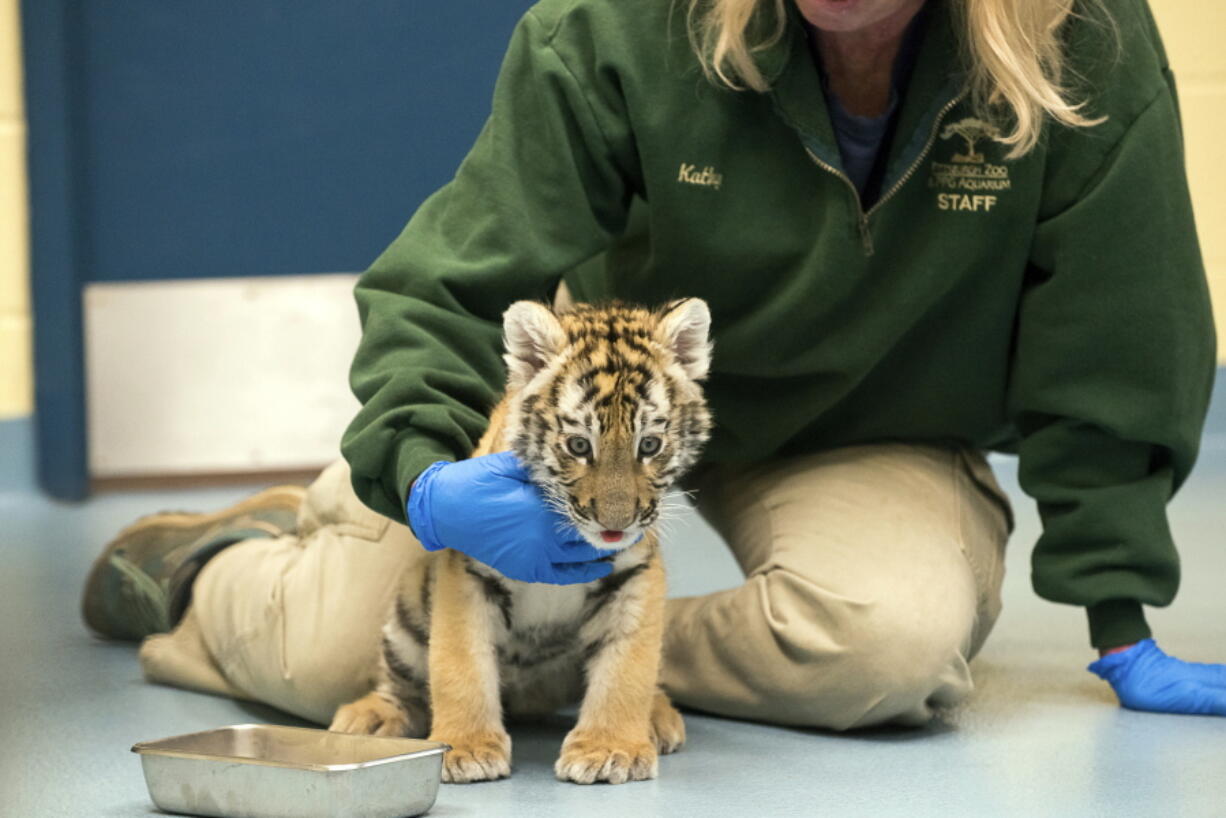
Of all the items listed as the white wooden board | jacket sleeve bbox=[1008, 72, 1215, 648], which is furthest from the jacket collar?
the white wooden board

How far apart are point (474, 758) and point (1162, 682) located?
1.11 m

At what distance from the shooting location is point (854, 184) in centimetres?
237

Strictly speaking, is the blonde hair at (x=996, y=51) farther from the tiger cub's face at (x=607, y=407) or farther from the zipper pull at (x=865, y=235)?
the tiger cub's face at (x=607, y=407)

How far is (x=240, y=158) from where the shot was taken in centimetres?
478

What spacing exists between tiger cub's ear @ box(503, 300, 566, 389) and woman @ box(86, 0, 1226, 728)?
0.18 metres

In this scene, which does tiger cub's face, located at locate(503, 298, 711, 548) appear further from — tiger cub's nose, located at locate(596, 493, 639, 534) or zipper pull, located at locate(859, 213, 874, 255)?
zipper pull, located at locate(859, 213, 874, 255)

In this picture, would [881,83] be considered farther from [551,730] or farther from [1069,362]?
[551,730]

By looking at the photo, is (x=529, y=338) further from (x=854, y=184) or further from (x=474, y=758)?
(x=854, y=184)

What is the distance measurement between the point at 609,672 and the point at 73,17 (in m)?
3.35

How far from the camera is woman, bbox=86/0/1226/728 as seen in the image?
2303mm

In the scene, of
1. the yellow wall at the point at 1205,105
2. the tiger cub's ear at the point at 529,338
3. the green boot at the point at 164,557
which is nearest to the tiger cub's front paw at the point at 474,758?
the tiger cub's ear at the point at 529,338

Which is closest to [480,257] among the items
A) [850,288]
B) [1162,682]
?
[850,288]

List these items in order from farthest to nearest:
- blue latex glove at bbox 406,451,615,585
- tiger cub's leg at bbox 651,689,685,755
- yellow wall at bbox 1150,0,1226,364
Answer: yellow wall at bbox 1150,0,1226,364 < tiger cub's leg at bbox 651,689,685,755 < blue latex glove at bbox 406,451,615,585

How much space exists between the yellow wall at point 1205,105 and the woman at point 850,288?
275 centimetres
